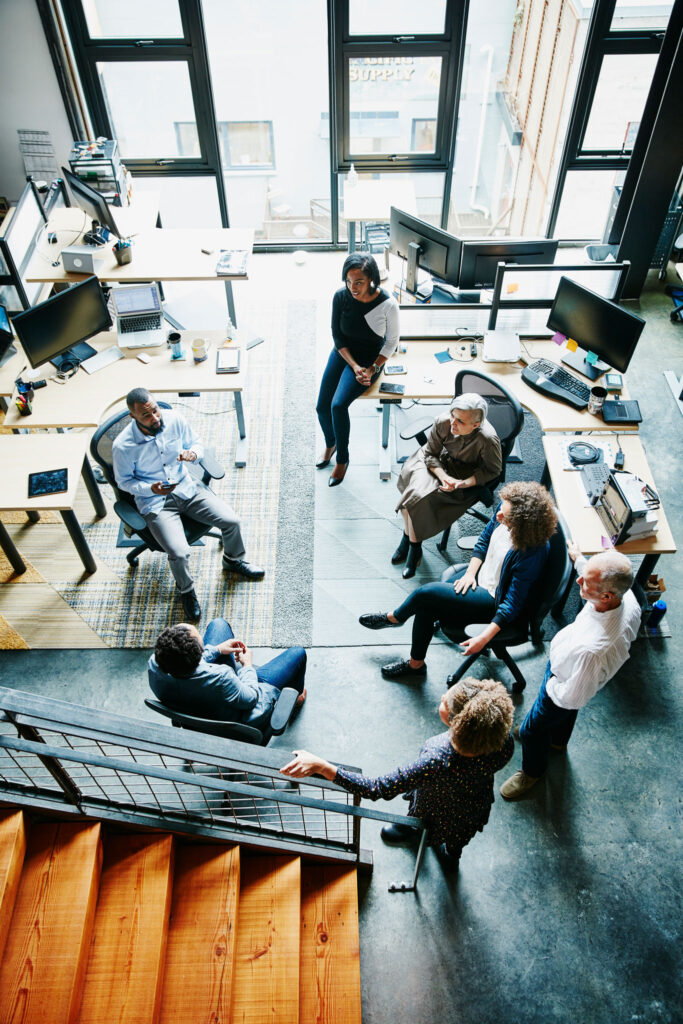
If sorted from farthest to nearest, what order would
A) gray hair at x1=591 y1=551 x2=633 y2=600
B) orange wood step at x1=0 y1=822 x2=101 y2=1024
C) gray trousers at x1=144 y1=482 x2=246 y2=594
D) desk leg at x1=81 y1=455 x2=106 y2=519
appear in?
1. desk leg at x1=81 y1=455 x2=106 y2=519
2. gray trousers at x1=144 y1=482 x2=246 y2=594
3. gray hair at x1=591 y1=551 x2=633 y2=600
4. orange wood step at x1=0 y1=822 x2=101 y2=1024

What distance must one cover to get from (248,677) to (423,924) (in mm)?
1316

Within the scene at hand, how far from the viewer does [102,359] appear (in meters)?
4.80

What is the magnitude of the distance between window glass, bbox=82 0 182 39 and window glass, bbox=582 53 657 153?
3651mm

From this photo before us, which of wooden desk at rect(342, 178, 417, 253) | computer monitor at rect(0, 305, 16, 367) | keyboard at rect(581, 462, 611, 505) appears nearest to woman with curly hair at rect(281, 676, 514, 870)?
Result: keyboard at rect(581, 462, 611, 505)

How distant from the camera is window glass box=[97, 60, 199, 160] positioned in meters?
6.22

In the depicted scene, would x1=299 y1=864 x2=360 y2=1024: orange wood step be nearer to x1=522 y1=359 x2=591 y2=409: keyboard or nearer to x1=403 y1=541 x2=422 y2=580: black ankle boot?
x1=403 y1=541 x2=422 y2=580: black ankle boot

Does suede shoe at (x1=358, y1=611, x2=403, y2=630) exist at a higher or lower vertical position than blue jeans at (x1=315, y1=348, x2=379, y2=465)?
lower

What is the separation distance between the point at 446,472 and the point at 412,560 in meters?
0.61

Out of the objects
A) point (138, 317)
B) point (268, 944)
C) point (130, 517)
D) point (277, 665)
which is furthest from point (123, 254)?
point (268, 944)

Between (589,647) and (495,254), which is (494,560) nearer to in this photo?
(589,647)

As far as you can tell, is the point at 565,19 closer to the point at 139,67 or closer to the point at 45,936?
the point at 139,67

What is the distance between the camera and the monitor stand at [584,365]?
4516mm

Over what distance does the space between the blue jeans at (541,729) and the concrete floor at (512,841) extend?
196 millimetres

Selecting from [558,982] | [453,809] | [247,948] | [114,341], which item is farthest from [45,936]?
[114,341]
